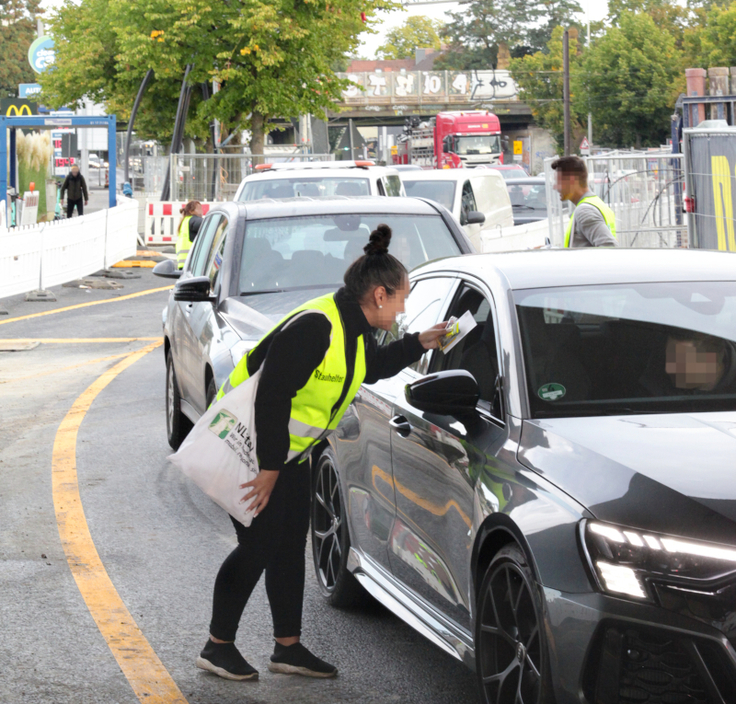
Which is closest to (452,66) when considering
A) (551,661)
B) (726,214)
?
(726,214)

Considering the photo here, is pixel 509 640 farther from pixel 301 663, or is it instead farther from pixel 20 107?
pixel 20 107

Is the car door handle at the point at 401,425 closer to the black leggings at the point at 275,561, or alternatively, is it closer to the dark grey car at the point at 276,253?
the black leggings at the point at 275,561

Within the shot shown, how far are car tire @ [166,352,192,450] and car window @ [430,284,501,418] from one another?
4278mm

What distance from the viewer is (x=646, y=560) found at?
3.07 metres

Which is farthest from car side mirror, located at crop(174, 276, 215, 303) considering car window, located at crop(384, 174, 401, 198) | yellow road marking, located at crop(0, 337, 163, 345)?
yellow road marking, located at crop(0, 337, 163, 345)

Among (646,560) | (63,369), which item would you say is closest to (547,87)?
(63,369)

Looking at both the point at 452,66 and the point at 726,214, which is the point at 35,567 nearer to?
the point at 726,214

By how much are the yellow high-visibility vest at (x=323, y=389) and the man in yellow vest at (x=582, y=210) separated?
14.2 ft

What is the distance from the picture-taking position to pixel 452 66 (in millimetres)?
136750

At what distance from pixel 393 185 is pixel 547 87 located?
89.1 m

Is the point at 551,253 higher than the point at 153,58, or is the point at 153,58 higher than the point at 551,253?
the point at 153,58

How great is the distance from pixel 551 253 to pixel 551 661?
198cm

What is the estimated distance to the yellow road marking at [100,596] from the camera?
459 cm

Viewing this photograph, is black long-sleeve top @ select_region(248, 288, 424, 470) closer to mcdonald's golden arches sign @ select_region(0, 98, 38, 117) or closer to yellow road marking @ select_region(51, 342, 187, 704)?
yellow road marking @ select_region(51, 342, 187, 704)
